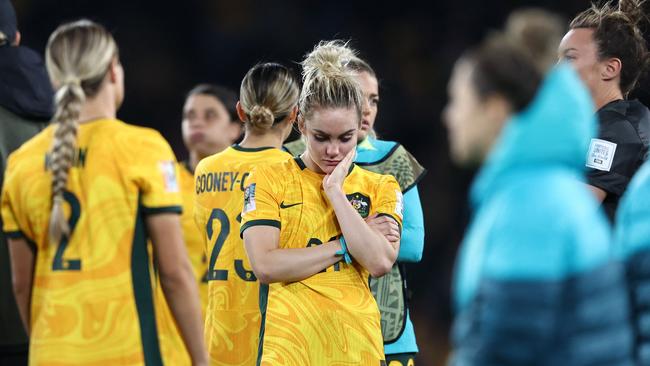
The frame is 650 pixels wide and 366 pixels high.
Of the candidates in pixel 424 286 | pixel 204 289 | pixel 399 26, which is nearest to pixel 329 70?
pixel 204 289

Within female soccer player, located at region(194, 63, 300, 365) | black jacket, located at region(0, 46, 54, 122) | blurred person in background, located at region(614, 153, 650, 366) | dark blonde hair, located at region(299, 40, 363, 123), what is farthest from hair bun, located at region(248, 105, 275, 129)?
blurred person in background, located at region(614, 153, 650, 366)

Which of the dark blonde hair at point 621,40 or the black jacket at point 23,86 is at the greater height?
the dark blonde hair at point 621,40

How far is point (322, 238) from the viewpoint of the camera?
352 centimetres

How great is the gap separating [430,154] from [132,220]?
6.57 m

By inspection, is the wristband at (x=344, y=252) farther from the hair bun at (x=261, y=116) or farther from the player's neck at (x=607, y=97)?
the player's neck at (x=607, y=97)

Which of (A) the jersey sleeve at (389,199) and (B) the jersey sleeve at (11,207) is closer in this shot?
(B) the jersey sleeve at (11,207)

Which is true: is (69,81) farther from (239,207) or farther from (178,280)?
(239,207)

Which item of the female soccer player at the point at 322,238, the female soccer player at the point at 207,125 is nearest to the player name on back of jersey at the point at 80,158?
the female soccer player at the point at 322,238

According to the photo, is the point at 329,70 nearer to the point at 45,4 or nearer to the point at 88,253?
the point at 88,253

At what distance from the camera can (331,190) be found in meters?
3.44

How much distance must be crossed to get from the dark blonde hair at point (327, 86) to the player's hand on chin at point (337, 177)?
0.18m

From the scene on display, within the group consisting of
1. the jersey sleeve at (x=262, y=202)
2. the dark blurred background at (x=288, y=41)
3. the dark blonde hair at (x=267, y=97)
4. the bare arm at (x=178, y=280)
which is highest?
the dark blurred background at (x=288, y=41)

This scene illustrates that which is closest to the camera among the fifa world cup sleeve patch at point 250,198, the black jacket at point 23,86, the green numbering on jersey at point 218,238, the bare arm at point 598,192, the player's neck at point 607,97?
the fifa world cup sleeve patch at point 250,198

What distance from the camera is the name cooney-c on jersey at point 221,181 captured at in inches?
160
